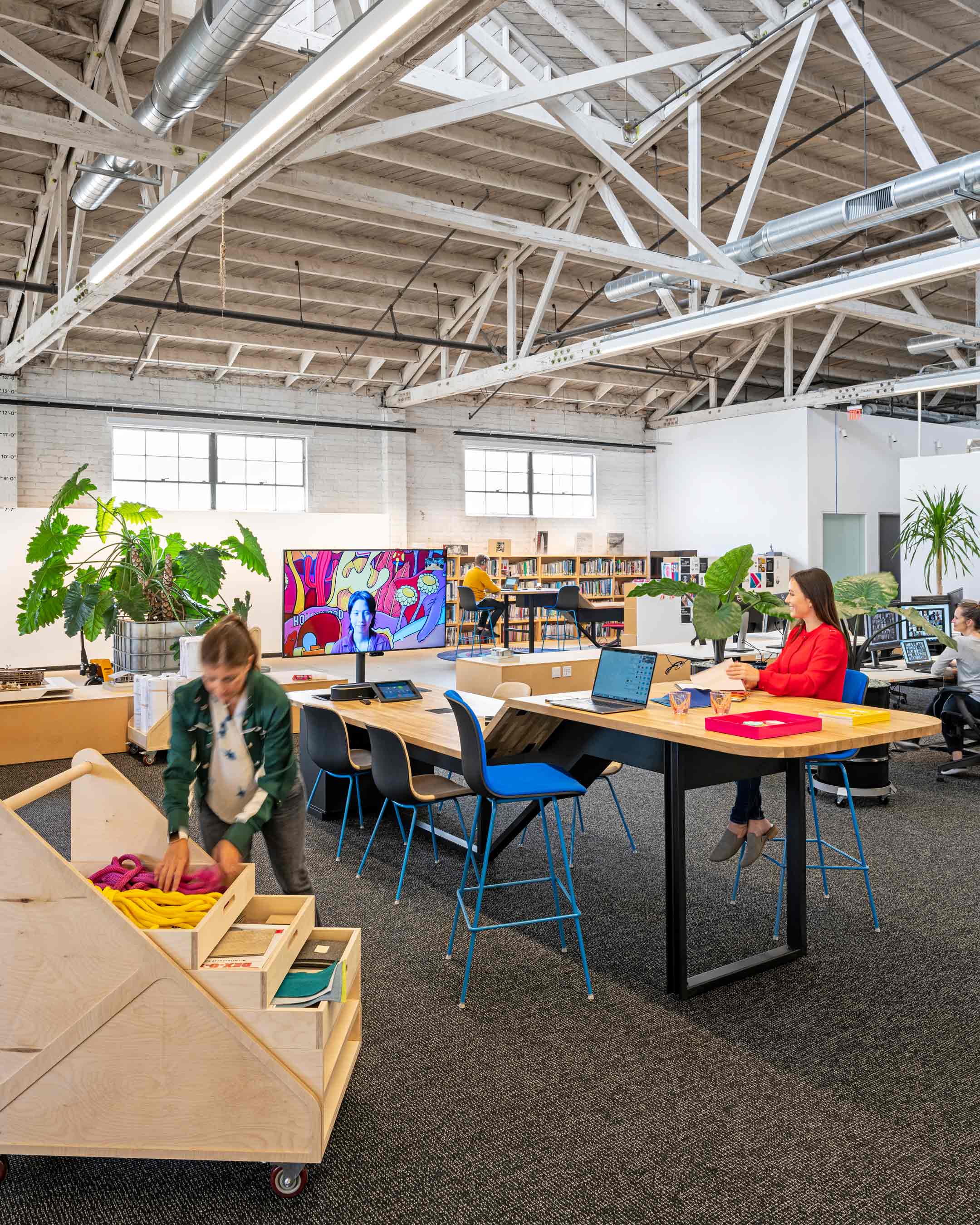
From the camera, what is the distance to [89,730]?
274 inches

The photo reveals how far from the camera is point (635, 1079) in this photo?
2549 mm

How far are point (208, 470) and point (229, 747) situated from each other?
11.1 m

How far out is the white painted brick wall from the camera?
465 inches

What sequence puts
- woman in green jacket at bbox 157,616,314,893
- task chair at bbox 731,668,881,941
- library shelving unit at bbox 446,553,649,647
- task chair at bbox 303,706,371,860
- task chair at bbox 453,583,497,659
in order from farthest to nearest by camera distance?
library shelving unit at bbox 446,553,649,647 → task chair at bbox 453,583,497,659 → task chair at bbox 303,706,371,860 → task chair at bbox 731,668,881,941 → woman in green jacket at bbox 157,616,314,893

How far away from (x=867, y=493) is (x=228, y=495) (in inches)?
398

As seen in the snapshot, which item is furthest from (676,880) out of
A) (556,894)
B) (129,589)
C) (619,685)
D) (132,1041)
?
(129,589)

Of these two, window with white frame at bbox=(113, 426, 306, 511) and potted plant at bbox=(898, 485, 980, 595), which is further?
window with white frame at bbox=(113, 426, 306, 511)

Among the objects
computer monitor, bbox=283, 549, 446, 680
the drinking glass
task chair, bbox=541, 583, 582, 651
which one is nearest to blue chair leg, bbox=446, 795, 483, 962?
the drinking glass

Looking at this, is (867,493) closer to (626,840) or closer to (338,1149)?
(626,840)

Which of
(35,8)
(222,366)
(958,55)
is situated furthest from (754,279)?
(222,366)

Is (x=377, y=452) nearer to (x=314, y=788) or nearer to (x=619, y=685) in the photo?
(x=314, y=788)

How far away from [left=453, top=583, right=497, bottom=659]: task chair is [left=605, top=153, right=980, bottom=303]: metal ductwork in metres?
5.58

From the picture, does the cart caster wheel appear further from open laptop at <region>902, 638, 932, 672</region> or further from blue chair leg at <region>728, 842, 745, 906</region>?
open laptop at <region>902, 638, 932, 672</region>

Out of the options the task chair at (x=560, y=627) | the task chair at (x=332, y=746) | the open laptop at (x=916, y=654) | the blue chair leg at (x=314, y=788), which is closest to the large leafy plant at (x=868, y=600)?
the open laptop at (x=916, y=654)
